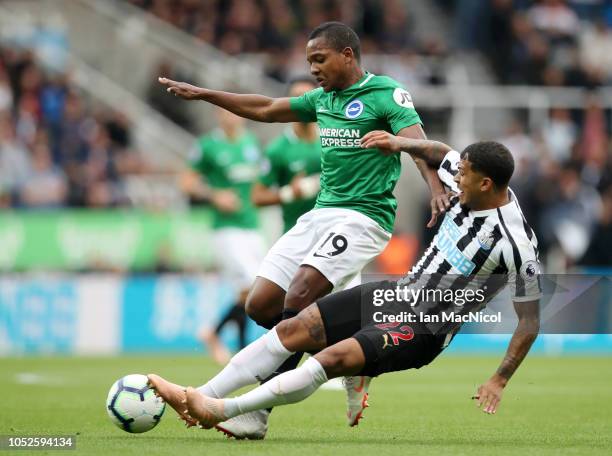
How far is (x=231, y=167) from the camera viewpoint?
13.9 m

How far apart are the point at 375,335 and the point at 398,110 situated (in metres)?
1.49

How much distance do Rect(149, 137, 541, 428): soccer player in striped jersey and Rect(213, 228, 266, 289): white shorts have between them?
6535 mm

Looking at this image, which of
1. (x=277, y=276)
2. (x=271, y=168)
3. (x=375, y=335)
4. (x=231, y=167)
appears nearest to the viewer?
(x=375, y=335)

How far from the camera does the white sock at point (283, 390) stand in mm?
6766

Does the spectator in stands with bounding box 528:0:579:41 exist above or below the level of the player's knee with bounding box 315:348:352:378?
above

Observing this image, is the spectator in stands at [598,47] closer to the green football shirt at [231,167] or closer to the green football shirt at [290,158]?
the green football shirt at [231,167]

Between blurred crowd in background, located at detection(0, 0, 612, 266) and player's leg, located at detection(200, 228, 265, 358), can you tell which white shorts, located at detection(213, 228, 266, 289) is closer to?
player's leg, located at detection(200, 228, 265, 358)

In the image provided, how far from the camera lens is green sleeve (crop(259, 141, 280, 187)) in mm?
11352

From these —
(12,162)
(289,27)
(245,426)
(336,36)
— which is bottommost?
(245,426)

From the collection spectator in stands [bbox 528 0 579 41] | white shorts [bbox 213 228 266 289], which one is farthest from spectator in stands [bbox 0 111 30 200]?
spectator in stands [bbox 528 0 579 41]

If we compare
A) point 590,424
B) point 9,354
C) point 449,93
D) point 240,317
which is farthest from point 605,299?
point 449,93

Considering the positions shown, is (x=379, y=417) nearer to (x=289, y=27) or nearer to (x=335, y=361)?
(x=335, y=361)

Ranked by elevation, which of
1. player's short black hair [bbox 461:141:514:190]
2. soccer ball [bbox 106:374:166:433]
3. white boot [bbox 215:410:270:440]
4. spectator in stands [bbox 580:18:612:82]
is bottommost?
white boot [bbox 215:410:270:440]

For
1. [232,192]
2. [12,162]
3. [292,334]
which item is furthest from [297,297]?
[12,162]
